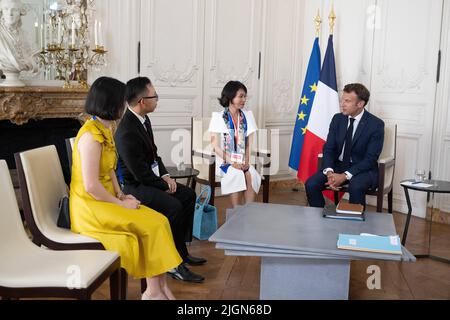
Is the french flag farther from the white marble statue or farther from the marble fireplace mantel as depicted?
the white marble statue

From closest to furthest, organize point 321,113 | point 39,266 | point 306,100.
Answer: point 39,266, point 321,113, point 306,100

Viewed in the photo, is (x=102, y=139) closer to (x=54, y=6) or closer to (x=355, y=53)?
(x=54, y=6)

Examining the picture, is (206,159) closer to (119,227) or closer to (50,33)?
(50,33)

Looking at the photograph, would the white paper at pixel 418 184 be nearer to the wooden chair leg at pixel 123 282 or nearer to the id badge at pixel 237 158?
the id badge at pixel 237 158

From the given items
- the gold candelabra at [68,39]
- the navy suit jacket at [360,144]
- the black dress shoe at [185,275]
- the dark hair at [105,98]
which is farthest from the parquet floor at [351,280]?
the gold candelabra at [68,39]

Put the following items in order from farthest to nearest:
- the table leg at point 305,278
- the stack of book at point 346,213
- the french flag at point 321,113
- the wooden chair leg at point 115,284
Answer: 1. the french flag at point 321,113
2. the stack of book at point 346,213
3. the table leg at point 305,278
4. the wooden chair leg at point 115,284

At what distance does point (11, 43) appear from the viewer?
4.14 metres

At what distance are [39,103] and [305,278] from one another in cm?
277

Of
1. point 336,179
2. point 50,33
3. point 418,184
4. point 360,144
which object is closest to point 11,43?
point 50,33

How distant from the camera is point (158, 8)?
5.05 metres

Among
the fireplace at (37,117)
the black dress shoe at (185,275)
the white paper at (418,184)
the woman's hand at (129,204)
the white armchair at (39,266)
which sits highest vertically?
the fireplace at (37,117)

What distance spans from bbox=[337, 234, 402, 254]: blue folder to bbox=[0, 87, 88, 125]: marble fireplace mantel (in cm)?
282

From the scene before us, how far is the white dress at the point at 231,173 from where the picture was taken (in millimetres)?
4199

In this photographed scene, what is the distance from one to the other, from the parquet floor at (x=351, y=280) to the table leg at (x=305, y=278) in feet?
1.35
